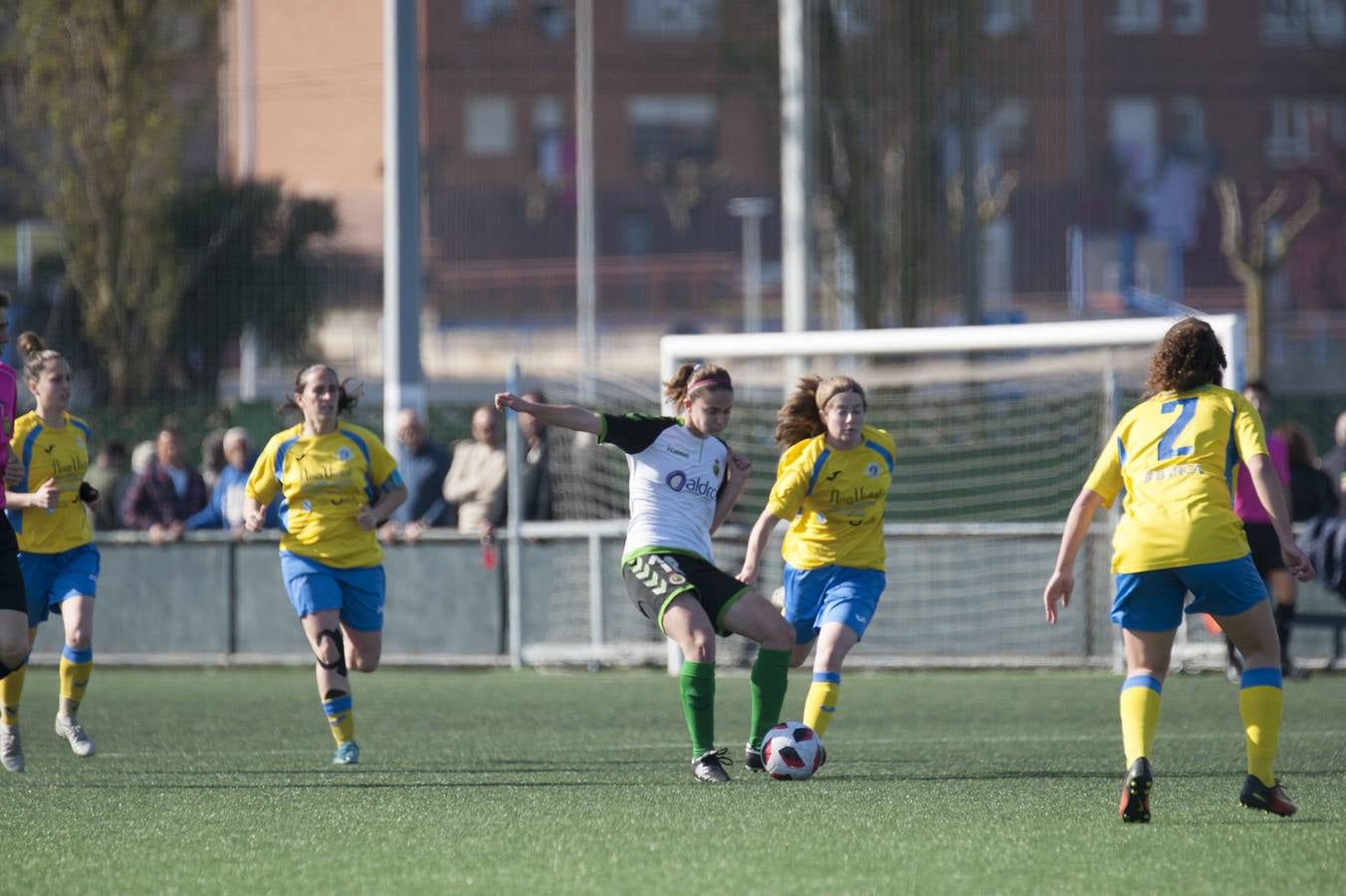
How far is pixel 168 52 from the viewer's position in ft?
79.3

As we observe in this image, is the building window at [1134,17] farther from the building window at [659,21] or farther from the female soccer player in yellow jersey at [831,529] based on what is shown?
the female soccer player in yellow jersey at [831,529]

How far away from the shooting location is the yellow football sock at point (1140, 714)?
22.6 ft

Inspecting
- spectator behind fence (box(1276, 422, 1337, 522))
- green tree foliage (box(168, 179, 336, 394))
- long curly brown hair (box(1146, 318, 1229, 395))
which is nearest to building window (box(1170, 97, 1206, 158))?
green tree foliage (box(168, 179, 336, 394))

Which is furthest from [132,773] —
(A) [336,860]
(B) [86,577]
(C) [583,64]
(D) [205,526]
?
(C) [583,64]

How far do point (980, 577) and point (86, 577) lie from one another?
740cm

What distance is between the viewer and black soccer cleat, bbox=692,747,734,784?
8344mm

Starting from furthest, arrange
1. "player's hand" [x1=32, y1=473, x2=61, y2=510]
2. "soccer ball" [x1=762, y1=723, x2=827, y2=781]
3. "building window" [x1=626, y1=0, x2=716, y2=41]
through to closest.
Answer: "building window" [x1=626, y1=0, x2=716, y2=41], "player's hand" [x1=32, y1=473, x2=61, y2=510], "soccer ball" [x1=762, y1=723, x2=827, y2=781]

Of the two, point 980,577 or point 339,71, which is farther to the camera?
point 339,71

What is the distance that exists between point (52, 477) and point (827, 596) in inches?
151

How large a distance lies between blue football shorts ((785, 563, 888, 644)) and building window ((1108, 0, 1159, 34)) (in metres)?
36.6

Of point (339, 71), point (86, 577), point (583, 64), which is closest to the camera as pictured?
point (86, 577)

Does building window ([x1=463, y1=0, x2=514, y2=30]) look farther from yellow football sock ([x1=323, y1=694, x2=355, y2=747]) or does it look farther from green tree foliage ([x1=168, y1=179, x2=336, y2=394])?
yellow football sock ([x1=323, y1=694, x2=355, y2=747])

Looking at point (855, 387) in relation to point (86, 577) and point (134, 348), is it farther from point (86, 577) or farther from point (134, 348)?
point (134, 348)

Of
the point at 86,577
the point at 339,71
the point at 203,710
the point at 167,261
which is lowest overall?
the point at 203,710
